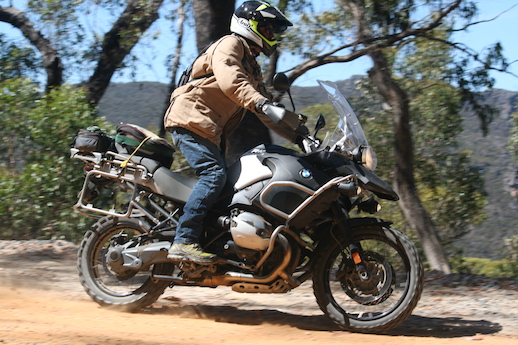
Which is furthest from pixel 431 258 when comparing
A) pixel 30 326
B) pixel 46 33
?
pixel 46 33

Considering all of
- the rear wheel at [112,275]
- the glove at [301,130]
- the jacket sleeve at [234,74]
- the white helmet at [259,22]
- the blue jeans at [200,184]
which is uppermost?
the white helmet at [259,22]

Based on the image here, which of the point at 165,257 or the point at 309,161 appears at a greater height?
the point at 309,161

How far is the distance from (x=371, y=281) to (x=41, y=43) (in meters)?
12.3

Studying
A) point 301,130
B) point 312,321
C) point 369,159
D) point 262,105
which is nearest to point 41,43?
point 262,105

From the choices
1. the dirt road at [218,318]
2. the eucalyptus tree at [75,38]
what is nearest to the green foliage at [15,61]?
the eucalyptus tree at [75,38]

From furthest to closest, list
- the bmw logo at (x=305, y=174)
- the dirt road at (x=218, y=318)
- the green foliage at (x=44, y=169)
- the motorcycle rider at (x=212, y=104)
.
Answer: the green foliage at (x=44, y=169), the motorcycle rider at (x=212, y=104), the bmw logo at (x=305, y=174), the dirt road at (x=218, y=318)

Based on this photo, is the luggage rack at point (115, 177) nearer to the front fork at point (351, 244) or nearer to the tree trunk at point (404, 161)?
the front fork at point (351, 244)

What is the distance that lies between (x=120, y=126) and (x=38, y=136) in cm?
552

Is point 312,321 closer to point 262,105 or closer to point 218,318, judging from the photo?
point 218,318

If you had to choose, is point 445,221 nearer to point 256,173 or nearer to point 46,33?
point 46,33

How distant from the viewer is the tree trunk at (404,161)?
11.1 m

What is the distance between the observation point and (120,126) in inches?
214

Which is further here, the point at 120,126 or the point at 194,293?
the point at 194,293

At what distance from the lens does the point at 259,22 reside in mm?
4945
